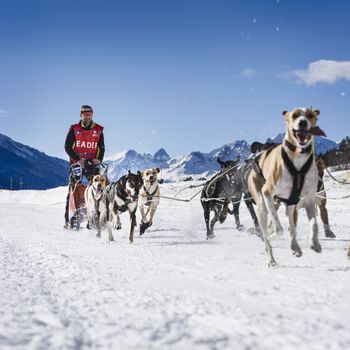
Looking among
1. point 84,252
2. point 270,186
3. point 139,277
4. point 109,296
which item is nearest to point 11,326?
point 109,296

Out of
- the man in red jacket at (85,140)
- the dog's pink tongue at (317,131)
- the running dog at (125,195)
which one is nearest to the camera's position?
the dog's pink tongue at (317,131)

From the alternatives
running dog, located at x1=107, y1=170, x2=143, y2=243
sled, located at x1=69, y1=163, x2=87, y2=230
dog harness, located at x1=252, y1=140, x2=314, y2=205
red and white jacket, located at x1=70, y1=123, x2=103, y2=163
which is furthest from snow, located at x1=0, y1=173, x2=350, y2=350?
red and white jacket, located at x1=70, y1=123, x2=103, y2=163

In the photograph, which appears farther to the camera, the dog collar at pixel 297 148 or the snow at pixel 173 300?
the dog collar at pixel 297 148

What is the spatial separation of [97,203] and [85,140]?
1474 millimetres

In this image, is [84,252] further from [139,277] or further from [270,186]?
[270,186]

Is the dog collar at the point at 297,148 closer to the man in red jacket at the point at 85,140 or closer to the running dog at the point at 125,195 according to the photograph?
the running dog at the point at 125,195

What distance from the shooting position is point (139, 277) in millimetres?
3811

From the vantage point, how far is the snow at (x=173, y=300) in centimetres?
206

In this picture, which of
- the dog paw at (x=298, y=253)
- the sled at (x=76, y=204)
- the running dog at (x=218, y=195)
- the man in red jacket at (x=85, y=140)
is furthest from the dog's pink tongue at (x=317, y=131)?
the sled at (x=76, y=204)

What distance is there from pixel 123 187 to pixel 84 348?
6.16 metres

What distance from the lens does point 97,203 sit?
8.54 meters

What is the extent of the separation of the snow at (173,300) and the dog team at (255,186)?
578 millimetres

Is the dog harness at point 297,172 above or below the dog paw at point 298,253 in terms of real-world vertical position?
above

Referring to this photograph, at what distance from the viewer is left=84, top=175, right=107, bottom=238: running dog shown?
836cm
